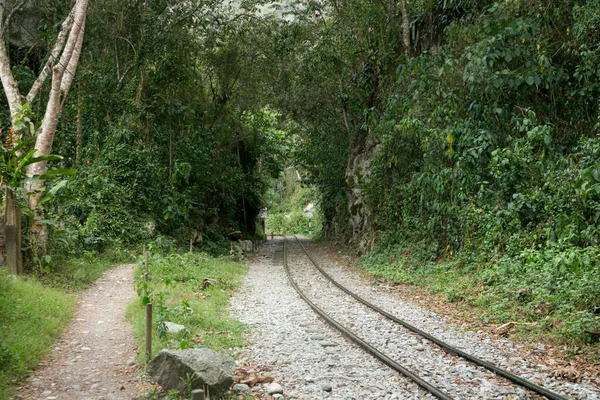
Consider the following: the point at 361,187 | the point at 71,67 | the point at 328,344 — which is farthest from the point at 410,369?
the point at 361,187

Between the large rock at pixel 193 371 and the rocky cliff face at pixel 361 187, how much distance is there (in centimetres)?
1456

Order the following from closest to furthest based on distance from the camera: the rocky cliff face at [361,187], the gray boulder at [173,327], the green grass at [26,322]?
1. the green grass at [26,322]
2. the gray boulder at [173,327]
3. the rocky cliff face at [361,187]

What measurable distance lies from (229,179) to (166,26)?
845 cm

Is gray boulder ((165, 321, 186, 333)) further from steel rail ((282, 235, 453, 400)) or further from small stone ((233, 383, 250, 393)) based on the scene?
steel rail ((282, 235, 453, 400))

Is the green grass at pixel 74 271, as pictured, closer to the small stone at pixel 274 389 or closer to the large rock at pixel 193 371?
the large rock at pixel 193 371

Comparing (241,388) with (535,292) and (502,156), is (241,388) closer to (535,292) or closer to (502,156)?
(535,292)

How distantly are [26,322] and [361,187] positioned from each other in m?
16.2

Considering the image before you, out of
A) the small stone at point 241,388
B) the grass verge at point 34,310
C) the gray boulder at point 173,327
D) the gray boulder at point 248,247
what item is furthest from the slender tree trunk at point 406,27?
the gray boulder at point 248,247

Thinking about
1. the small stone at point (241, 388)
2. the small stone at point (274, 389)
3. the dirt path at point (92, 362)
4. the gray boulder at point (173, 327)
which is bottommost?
the small stone at point (274, 389)

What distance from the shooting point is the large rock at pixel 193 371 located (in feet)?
17.3

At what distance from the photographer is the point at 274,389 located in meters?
5.79

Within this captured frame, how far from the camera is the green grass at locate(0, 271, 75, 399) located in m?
5.89

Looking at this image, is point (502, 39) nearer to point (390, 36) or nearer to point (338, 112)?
point (390, 36)

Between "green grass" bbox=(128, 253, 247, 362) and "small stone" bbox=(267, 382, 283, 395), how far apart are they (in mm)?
1342
